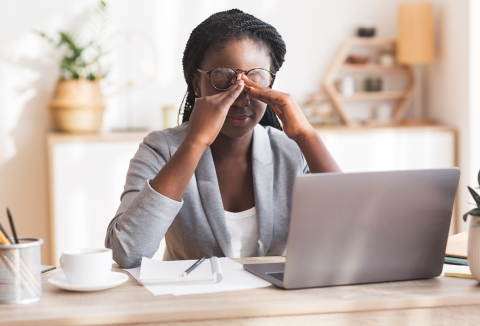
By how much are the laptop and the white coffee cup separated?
30cm

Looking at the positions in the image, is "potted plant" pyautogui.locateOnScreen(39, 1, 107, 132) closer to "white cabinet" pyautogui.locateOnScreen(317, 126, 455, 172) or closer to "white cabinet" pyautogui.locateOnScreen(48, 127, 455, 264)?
"white cabinet" pyautogui.locateOnScreen(48, 127, 455, 264)

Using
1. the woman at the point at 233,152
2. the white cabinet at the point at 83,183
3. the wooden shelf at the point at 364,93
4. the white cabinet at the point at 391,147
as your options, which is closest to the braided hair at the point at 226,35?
the woman at the point at 233,152

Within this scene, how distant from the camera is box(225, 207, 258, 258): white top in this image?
1464 mm

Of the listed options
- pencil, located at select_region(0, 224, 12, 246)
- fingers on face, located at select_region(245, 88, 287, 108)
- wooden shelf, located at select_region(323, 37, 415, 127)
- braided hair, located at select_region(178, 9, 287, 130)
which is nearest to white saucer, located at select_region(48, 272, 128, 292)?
pencil, located at select_region(0, 224, 12, 246)

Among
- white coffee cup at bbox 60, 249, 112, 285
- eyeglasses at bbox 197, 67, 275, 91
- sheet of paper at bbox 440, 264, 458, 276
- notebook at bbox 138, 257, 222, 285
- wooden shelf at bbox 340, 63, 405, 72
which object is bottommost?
sheet of paper at bbox 440, 264, 458, 276

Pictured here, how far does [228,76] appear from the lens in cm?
139

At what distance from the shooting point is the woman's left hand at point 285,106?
4.54ft

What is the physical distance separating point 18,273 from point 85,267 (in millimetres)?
115

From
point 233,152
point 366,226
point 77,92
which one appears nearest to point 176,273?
point 366,226

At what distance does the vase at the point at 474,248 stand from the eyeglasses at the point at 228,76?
0.65 metres

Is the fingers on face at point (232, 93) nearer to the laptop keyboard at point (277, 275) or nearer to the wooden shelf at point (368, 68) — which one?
the laptop keyboard at point (277, 275)

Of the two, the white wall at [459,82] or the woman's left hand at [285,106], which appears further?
the white wall at [459,82]

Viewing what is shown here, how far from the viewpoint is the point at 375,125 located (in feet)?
11.0

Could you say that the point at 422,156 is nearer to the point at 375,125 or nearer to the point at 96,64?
the point at 375,125
